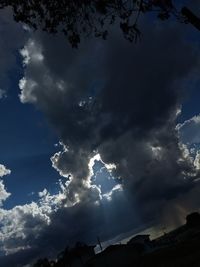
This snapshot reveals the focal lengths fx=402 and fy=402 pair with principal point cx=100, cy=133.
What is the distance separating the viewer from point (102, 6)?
13891 mm

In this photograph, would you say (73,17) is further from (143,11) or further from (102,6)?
(143,11)

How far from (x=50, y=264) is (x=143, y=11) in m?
64.8

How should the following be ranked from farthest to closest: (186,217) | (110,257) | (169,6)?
(186,217) → (110,257) → (169,6)

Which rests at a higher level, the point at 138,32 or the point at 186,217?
the point at 186,217

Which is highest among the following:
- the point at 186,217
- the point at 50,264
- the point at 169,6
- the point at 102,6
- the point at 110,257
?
the point at 186,217

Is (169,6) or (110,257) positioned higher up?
(110,257)

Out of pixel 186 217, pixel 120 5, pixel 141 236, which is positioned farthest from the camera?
pixel 186 217

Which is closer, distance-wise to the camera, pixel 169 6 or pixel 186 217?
pixel 169 6

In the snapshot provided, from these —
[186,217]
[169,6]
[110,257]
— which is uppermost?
[186,217]

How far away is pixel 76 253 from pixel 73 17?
2603 inches

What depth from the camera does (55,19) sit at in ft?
47.2

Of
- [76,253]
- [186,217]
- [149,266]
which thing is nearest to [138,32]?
[149,266]

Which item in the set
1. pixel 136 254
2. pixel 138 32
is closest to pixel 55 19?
pixel 138 32

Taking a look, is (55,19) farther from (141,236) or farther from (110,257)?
(141,236)
